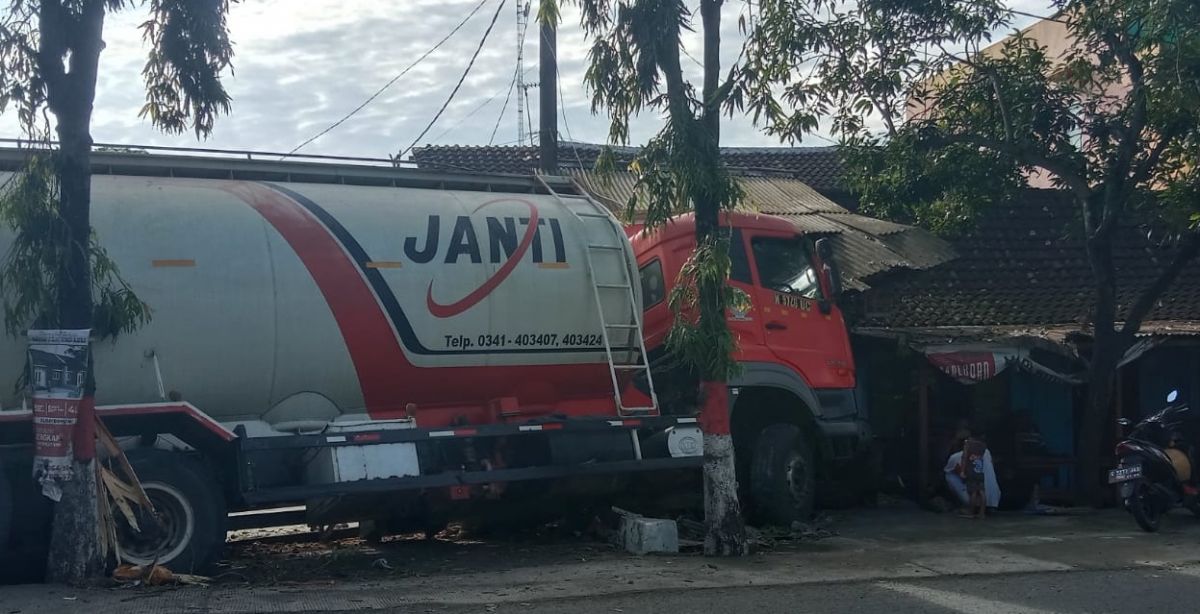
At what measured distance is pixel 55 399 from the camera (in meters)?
7.95

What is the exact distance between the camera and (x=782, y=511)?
1141 centimetres

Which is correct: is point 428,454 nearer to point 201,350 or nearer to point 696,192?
point 201,350

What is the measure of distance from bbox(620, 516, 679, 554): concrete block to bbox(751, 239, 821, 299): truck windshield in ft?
9.02

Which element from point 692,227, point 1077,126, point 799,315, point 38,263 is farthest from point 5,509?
point 1077,126

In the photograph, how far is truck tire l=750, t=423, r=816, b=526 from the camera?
11359 millimetres

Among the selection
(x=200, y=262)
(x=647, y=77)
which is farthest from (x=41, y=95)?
(x=647, y=77)

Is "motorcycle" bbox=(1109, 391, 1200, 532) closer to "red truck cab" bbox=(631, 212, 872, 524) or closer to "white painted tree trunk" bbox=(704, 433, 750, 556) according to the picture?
"red truck cab" bbox=(631, 212, 872, 524)

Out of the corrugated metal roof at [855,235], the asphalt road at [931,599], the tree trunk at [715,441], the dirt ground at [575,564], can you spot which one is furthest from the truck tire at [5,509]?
the corrugated metal roof at [855,235]

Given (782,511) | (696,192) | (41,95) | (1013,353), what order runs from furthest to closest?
(1013,353), (782,511), (696,192), (41,95)

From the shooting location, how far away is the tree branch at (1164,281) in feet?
42.5

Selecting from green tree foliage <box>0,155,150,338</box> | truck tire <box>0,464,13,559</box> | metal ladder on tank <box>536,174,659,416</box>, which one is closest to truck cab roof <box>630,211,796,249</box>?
metal ladder on tank <box>536,174,659,416</box>

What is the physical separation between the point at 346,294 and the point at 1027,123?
782 cm

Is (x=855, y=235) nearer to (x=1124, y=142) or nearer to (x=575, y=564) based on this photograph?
(x=1124, y=142)

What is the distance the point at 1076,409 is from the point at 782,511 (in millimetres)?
5943
